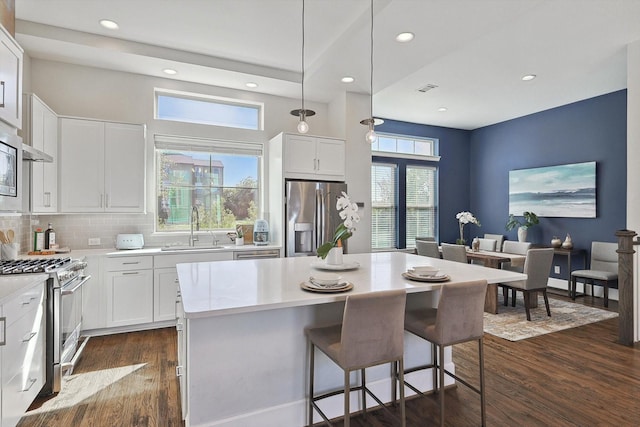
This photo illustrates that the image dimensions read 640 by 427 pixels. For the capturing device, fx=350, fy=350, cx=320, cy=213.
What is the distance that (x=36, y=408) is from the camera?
94.3 inches

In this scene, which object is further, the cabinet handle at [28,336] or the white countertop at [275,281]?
the cabinet handle at [28,336]

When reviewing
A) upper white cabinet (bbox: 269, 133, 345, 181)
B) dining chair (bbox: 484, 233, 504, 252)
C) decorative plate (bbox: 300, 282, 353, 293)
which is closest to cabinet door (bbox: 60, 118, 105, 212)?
upper white cabinet (bbox: 269, 133, 345, 181)

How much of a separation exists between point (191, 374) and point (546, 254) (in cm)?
435

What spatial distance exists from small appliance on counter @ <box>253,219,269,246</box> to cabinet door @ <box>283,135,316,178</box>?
751 mm

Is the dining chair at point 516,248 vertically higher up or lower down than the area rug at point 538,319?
higher up

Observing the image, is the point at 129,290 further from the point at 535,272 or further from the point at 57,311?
the point at 535,272

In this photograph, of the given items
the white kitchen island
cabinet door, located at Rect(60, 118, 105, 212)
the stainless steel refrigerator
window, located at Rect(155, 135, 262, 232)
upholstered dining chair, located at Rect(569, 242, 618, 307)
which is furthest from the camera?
upholstered dining chair, located at Rect(569, 242, 618, 307)

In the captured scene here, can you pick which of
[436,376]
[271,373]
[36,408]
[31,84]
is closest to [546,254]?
[436,376]

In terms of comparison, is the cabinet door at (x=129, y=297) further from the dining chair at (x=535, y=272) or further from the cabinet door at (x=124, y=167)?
the dining chair at (x=535, y=272)

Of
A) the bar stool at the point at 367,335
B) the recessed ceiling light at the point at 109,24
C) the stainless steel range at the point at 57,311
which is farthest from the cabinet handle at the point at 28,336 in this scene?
the recessed ceiling light at the point at 109,24

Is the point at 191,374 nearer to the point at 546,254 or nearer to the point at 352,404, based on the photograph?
the point at 352,404

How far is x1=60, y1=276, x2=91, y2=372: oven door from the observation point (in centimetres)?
263

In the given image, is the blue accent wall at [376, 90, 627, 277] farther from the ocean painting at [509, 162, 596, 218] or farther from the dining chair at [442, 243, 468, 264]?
the dining chair at [442, 243, 468, 264]

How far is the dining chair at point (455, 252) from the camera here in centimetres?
480
